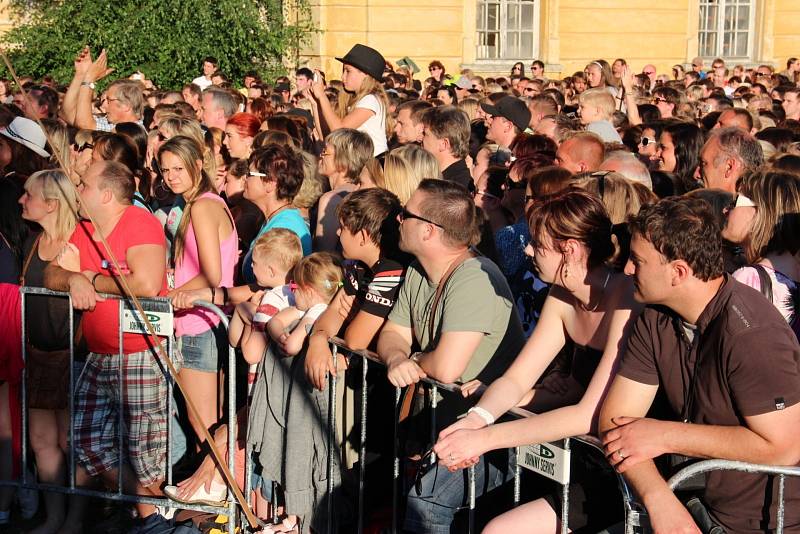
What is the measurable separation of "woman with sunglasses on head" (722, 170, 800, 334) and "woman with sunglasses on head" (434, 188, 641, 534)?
713 mm

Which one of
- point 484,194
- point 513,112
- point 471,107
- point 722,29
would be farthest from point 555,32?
point 484,194

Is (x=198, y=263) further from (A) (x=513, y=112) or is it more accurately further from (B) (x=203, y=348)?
(A) (x=513, y=112)

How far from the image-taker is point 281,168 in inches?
256

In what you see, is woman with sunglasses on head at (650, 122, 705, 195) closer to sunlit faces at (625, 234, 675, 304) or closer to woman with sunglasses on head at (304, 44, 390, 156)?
woman with sunglasses on head at (304, 44, 390, 156)

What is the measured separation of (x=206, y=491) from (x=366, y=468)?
3.96 ft

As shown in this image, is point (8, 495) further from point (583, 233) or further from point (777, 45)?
point (777, 45)

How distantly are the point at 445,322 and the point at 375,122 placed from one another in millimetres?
4648

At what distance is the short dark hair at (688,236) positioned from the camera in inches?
140

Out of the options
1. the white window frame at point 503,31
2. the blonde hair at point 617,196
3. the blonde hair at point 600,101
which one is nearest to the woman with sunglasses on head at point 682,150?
the blonde hair at point 600,101

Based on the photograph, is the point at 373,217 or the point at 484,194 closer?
the point at 373,217

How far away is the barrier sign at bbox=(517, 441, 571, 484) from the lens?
386 cm

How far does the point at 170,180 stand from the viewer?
6.42 m

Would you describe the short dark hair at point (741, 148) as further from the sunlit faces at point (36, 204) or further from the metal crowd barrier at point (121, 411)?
the sunlit faces at point (36, 204)

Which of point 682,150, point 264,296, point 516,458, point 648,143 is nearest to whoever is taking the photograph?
point 516,458
